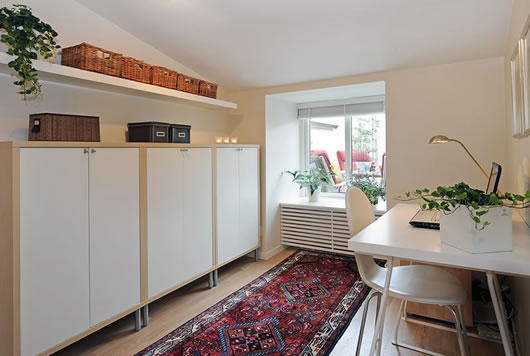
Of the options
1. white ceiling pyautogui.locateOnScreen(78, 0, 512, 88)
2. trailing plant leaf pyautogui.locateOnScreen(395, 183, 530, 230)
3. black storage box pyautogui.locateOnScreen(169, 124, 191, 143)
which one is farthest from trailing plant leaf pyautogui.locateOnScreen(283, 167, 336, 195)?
trailing plant leaf pyautogui.locateOnScreen(395, 183, 530, 230)

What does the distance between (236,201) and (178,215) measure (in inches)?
31.5

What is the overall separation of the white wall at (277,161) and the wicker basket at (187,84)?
3.10 ft

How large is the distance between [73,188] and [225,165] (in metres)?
1.45

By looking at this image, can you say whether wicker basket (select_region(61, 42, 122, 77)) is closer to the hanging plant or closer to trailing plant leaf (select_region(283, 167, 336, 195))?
the hanging plant

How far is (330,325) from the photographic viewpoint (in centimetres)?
226

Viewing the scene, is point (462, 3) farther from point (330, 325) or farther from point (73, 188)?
point (73, 188)

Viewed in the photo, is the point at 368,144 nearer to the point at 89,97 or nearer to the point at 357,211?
the point at 357,211

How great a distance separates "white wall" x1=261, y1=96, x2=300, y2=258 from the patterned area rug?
62 cm

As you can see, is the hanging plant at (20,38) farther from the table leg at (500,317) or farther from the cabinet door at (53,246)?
the table leg at (500,317)

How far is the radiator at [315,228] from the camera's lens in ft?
11.9

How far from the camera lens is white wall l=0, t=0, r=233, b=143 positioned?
2.04 metres

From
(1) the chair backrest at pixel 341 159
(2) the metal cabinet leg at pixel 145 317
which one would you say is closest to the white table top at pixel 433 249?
(2) the metal cabinet leg at pixel 145 317

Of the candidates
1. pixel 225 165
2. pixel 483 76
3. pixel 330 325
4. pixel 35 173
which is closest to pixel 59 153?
pixel 35 173

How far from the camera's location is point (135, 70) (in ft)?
8.11
